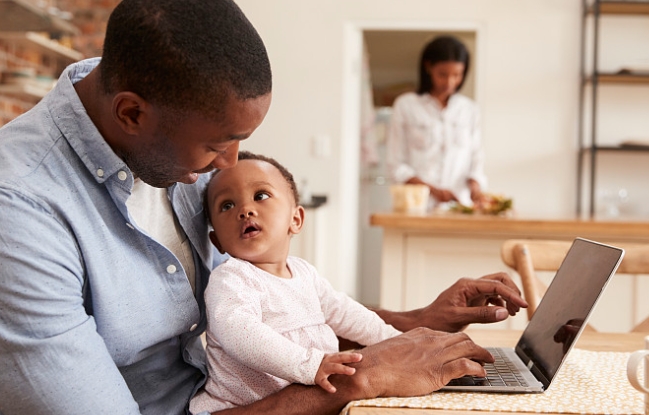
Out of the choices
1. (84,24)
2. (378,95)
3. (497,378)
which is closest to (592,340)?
(497,378)

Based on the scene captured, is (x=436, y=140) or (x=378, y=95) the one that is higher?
(x=378, y=95)

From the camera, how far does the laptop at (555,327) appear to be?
93 cm

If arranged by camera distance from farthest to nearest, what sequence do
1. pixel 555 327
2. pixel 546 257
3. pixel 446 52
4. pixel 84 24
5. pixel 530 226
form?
pixel 84 24, pixel 446 52, pixel 530 226, pixel 546 257, pixel 555 327

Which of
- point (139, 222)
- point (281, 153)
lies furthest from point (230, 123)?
point (281, 153)

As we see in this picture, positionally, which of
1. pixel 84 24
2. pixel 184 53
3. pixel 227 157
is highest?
pixel 84 24

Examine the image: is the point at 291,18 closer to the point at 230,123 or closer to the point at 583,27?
the point at 583,27

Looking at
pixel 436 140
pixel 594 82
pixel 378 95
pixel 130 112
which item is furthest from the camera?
pixel 378 95

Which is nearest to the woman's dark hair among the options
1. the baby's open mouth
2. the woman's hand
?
the woman's hand

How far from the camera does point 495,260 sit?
261 cm

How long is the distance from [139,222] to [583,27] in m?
4.19

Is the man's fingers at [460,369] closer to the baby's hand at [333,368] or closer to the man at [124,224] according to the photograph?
the man at [124,224]

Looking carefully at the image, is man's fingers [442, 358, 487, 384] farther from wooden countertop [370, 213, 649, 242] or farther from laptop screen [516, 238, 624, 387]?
wooden countertop [370, 213, 649, 242]

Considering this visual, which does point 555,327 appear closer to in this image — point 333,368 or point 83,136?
point 333,368

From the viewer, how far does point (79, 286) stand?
85 cm
